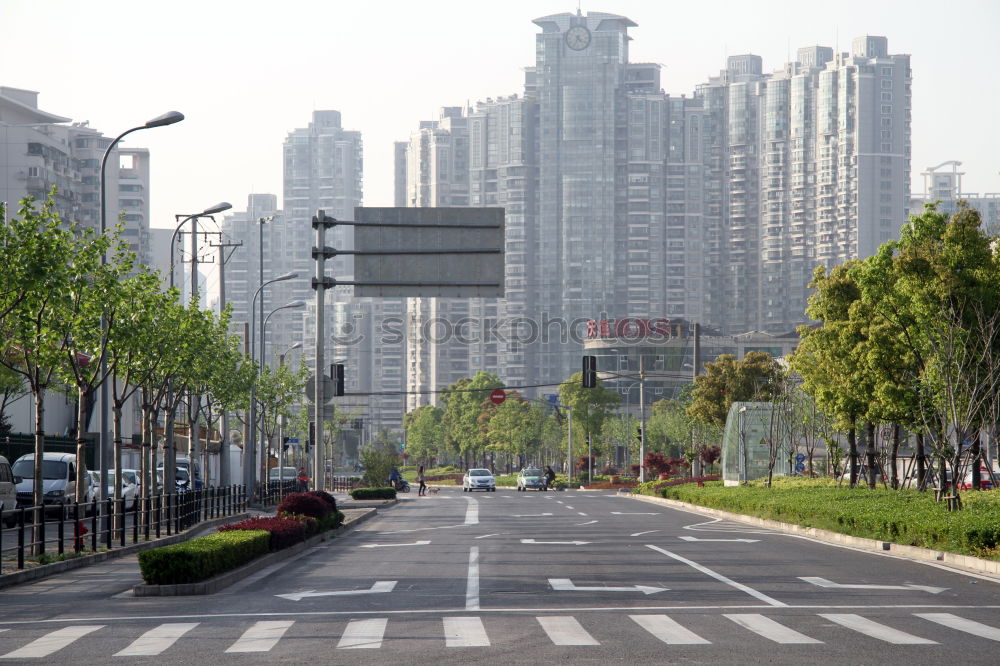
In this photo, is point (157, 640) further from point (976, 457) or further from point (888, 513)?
point (976, 457)

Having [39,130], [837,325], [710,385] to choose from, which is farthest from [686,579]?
[39,130]

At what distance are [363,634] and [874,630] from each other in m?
5.09

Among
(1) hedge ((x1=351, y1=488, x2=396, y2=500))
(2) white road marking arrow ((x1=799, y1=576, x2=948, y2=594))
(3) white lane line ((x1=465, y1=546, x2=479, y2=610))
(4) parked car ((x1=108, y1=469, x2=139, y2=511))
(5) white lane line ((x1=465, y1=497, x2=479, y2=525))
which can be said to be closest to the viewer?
(3) white lane line ((x1=465, y1=546, x2=479, y2=610))

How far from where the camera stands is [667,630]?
13266 millimetres

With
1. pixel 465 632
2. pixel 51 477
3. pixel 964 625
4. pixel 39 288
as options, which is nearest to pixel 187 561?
pixel 465 632

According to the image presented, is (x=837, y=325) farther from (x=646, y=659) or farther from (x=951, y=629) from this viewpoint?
(x=646, y=659)

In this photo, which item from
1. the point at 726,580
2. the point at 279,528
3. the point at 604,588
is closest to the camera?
the point at 604,588

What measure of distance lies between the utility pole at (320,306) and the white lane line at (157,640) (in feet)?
63.4

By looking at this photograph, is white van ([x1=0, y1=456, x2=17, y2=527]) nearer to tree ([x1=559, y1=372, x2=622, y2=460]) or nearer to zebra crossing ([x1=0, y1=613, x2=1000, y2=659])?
zebra crossing ([x1=0, y1=613, x2=1000, y2=659])

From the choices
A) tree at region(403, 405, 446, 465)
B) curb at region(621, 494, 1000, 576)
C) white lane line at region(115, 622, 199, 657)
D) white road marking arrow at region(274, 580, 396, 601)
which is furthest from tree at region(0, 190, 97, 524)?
tree at region(403, 405, 446, 465)

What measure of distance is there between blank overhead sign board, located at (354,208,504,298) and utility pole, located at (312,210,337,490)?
1612 mm

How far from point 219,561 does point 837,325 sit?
80.5 ft

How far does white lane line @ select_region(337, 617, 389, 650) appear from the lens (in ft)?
40.5

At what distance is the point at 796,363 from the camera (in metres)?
43.3
